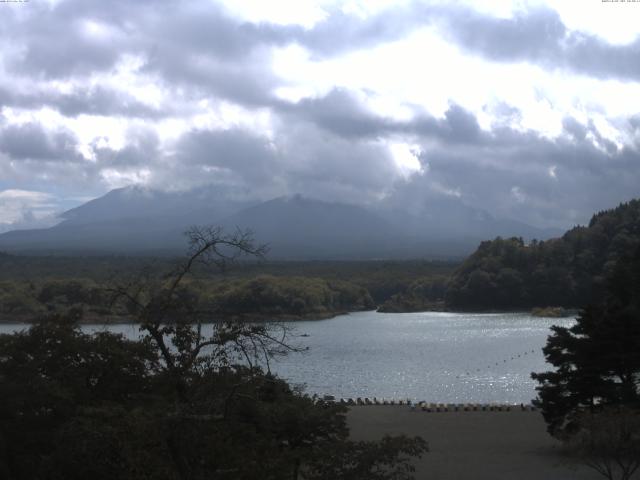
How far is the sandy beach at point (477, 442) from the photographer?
52.9 feet

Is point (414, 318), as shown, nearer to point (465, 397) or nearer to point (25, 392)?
point (465, 397)

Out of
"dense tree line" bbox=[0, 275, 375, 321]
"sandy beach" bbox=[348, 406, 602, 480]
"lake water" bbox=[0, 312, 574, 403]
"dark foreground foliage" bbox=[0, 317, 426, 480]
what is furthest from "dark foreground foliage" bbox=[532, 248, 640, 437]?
"dense tree line" bbox=[0, 275, 375, 321]

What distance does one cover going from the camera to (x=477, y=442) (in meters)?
19.7

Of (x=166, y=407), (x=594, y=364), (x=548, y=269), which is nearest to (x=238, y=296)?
(x=548, y=269)

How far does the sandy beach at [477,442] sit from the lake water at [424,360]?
3743 mm

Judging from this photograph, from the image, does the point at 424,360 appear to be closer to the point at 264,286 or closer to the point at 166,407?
the point at 264,286

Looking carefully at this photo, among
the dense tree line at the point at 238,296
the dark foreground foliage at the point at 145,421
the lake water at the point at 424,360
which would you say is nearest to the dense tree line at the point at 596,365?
the lake water at the point at 424,360

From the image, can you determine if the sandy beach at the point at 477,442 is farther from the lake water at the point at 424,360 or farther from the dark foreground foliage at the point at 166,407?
the dark foreground foliage at the point at 166,407

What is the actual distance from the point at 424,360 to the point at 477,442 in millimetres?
21459

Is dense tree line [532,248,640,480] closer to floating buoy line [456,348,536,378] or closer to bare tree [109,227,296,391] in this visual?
bare tree [109,227,296,391]

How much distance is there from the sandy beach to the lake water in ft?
12.3

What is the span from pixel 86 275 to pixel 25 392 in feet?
257

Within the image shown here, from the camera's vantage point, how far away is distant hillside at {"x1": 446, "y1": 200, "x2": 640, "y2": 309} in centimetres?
7306

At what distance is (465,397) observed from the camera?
95.2ft
